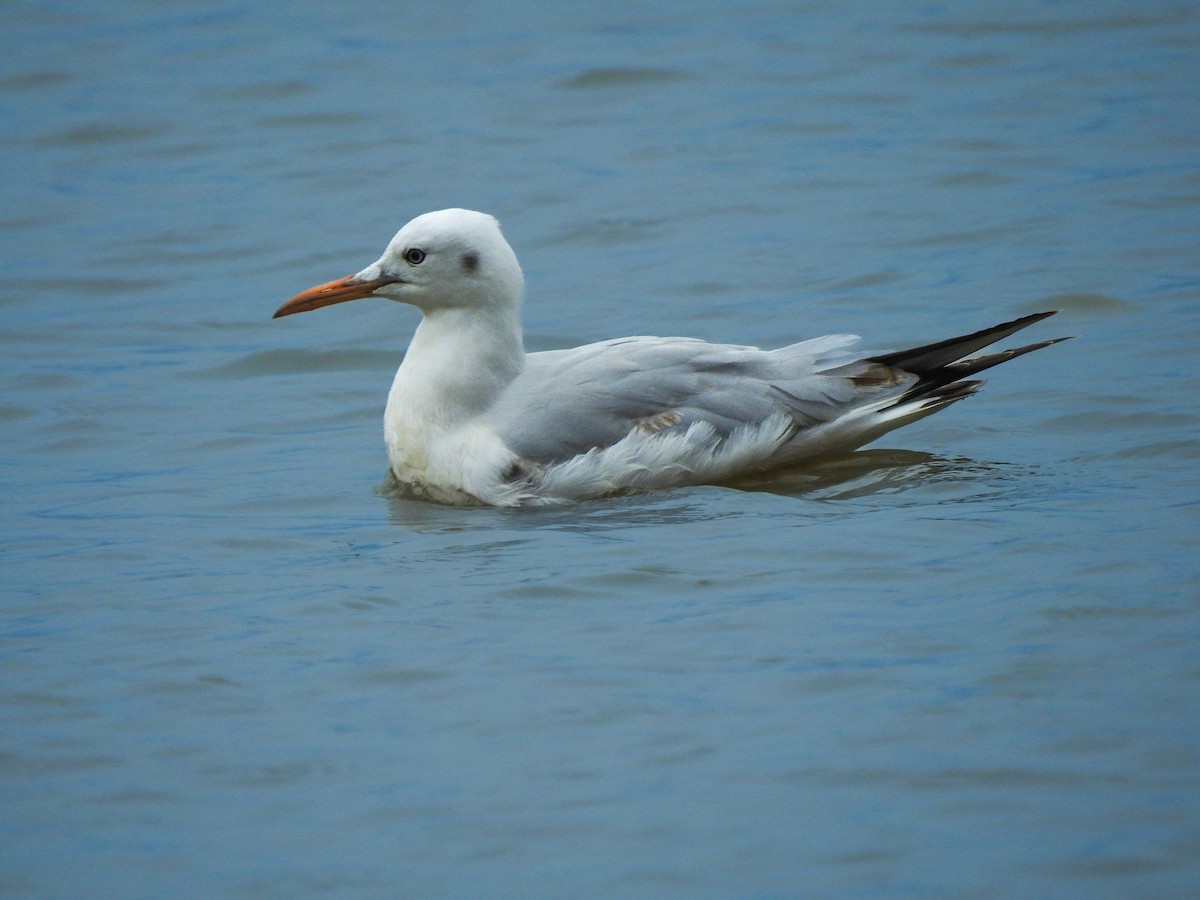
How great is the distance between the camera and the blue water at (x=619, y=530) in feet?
15.6

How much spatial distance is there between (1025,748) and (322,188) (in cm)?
981

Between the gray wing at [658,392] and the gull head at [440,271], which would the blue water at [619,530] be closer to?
the gray wing at [658,392]

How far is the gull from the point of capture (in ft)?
24.1

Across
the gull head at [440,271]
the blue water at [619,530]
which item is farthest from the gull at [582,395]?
the blue water at [619,530]

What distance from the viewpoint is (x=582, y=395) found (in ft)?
24.4

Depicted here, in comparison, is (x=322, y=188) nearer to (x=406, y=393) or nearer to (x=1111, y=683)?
(x=406, y=393)

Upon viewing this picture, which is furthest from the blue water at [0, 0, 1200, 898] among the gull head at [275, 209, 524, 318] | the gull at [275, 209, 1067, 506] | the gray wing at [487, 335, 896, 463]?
the gull head at [275, 209, 524, 318]

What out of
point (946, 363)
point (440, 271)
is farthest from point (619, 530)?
point (946, 363)

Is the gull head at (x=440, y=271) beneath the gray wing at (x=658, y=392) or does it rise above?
above

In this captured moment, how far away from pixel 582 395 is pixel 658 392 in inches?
12.6

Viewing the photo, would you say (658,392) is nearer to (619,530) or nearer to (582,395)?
(582,395)

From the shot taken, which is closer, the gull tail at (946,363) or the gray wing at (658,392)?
the gray wing at (658,392)

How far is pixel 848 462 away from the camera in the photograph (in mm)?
7910

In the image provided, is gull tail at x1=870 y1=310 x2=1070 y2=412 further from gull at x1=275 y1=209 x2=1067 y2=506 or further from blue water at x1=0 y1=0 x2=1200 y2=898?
blue water at x1=0 y1=0 x2=1200 y2=898
